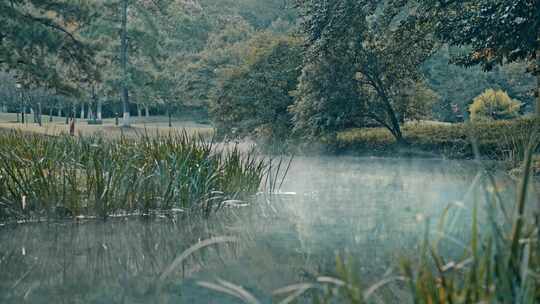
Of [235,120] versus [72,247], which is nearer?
[72,247]

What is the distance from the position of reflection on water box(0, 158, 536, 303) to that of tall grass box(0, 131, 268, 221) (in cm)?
22

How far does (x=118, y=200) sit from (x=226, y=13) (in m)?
57.7

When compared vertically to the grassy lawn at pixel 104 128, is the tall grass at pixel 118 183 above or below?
above

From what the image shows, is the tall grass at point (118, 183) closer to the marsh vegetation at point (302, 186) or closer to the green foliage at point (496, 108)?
the marsh vegetation at point (302, 186)

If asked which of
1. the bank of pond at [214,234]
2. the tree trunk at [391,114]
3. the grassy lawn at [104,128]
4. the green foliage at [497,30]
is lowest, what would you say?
the grassy lawn at [104,128]

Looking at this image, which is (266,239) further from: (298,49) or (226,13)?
(226,13)

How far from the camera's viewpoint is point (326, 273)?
498 cm

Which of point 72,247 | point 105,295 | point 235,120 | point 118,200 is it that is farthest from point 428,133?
point 105,295

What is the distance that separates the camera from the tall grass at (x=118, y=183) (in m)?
7.33

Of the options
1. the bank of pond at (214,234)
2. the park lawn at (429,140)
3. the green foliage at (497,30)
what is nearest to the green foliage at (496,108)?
the park lawn at (429,140)

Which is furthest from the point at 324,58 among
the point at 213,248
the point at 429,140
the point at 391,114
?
the point at 213,248

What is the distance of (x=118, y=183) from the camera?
24.9ft

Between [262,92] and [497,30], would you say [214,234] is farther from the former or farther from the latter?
[262,92]

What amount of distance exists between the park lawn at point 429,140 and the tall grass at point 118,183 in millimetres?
12235
